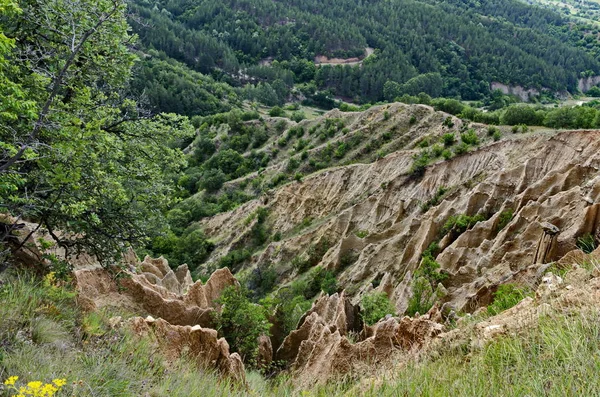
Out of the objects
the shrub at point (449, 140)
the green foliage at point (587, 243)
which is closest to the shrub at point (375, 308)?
the green foliage at point (587, 243)

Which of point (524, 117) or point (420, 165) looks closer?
point (420, 165)

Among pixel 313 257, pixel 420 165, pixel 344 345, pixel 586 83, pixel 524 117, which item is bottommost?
pixel 586 83

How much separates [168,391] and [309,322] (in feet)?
45.0

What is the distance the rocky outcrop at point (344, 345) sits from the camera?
1038 centimetres

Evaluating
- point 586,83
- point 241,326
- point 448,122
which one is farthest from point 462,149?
point 586,83

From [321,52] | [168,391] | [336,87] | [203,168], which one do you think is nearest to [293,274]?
[168,391]

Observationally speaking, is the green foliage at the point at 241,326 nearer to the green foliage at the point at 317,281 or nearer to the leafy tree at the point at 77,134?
the leafy tree at the point at 77,134

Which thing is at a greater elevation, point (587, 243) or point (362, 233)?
point (587, 243)

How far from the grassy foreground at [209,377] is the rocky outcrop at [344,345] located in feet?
6.34

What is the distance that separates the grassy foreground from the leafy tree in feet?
8.20

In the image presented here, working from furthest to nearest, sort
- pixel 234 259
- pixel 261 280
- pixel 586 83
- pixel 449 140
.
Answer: pixel 586 83 < pixel 234 259 < pixel 261 280 < pixel 449 140

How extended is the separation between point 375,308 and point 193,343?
14.5 m

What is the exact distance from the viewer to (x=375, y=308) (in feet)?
80.1

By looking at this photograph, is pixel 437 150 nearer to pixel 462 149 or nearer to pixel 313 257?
pixel 462 149
